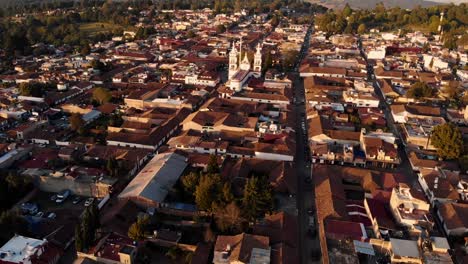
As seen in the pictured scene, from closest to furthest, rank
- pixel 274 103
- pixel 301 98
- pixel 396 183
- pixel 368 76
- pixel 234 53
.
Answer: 1. pixel 396 183
2. pixel 274 103
3. pixel 301 98
4. pixel 234 53
5. pixel 368 76

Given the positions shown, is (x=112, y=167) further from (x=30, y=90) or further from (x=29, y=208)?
(x=30, y=90)

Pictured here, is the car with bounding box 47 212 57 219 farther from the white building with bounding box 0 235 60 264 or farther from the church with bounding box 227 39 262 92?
the church with bounding box 227 39 262 92

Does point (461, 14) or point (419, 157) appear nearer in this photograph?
point (419, 157)

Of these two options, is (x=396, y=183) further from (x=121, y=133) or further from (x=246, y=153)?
(x=121, y=133)

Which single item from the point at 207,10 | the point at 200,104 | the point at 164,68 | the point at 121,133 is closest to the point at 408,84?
the point at 200,104

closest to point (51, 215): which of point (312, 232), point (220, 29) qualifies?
point (312, 232)

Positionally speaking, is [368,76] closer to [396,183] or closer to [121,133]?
[396,183]

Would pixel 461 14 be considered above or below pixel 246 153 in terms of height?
A: above

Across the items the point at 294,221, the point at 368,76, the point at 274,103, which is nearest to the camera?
the point at 294,221
